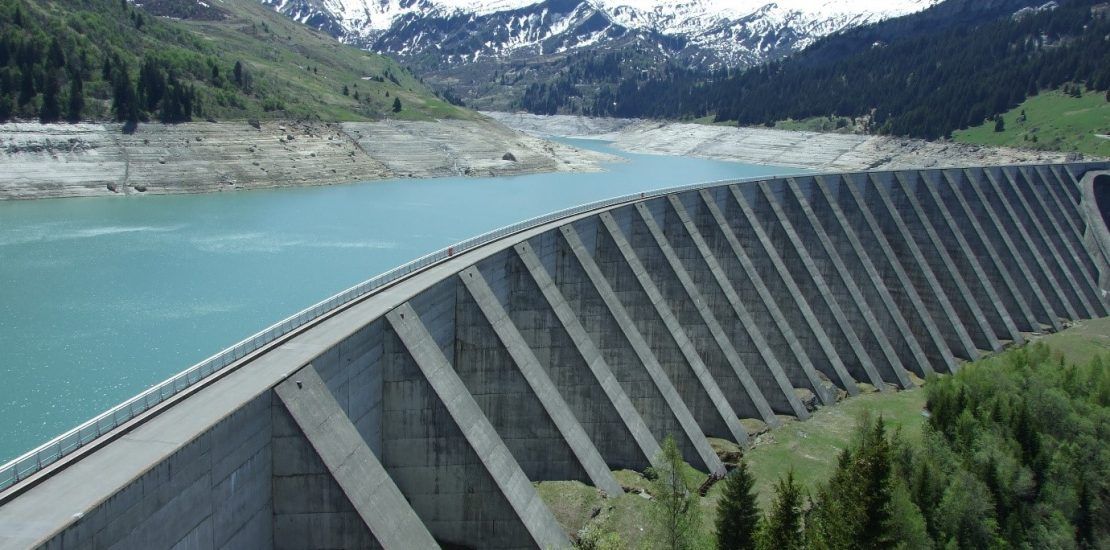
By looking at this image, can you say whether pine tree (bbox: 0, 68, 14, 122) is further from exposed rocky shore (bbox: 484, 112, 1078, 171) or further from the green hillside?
exposed rocky shore (bbox: 484, 112, 1078, 171)

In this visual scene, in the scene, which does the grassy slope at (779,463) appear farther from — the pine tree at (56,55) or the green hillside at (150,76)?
the pine tree at (56,55)

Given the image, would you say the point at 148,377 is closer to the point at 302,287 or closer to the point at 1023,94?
the point at 302,287

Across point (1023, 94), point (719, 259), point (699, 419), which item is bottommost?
point (699, 419)

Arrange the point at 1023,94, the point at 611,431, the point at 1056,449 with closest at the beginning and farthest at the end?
the point at 611,431 < the point at 1056,449 < the point at 1023,94

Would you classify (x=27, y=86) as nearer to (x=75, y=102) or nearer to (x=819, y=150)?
(x=75, y=102)

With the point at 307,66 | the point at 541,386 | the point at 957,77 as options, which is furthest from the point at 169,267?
the point at 957,77

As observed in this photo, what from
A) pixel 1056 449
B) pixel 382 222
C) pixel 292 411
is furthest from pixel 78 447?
pixel 382 222
